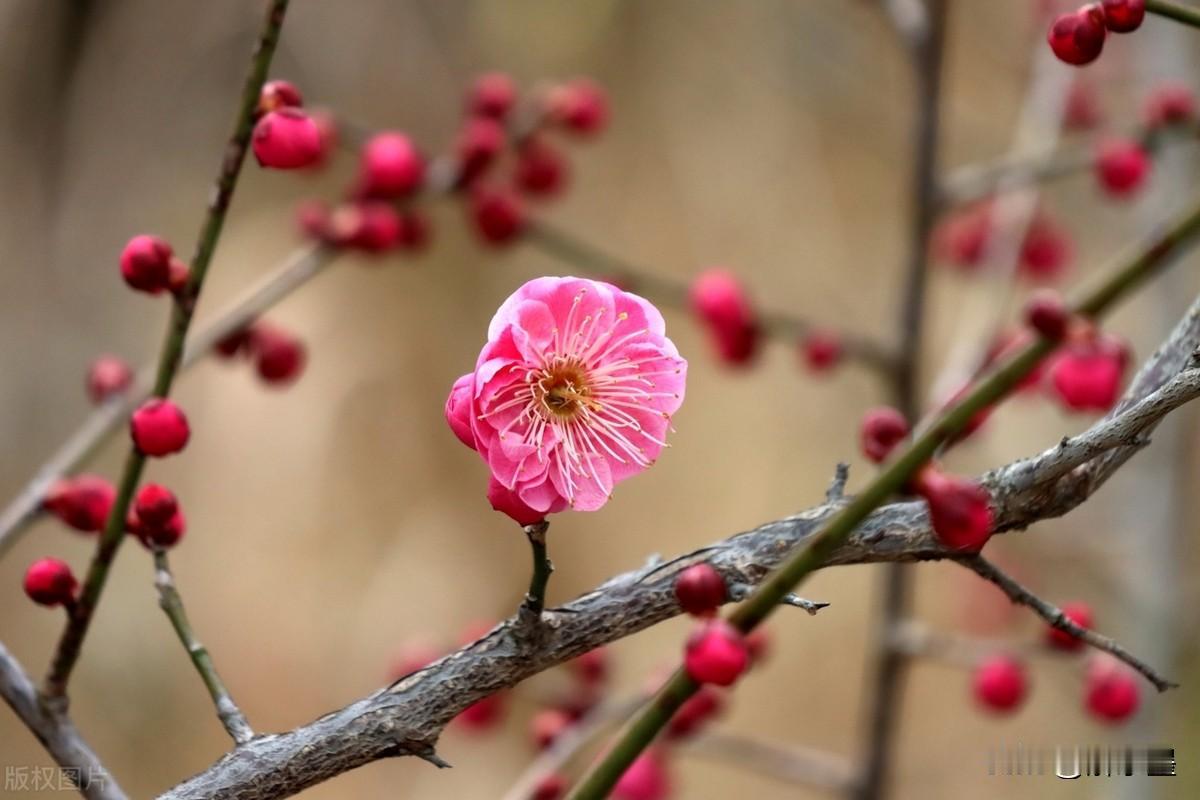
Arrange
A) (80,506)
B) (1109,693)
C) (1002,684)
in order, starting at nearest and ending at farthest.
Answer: (80,506) < (1109,693) < (1002,684)

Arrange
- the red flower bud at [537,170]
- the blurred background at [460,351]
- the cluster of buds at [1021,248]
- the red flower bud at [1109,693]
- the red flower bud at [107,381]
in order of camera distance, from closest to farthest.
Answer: the red flower bud at [107,381] → the red flower bud at [1109,693] → the red flower bud at [537,170] → the cluster of buds at [1021,248] → the blurred background at [460,351]

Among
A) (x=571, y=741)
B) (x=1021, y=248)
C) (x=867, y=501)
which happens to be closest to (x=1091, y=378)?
(x=867, y=501)

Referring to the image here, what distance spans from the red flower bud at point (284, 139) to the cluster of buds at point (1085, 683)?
55cm

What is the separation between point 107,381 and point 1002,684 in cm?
82

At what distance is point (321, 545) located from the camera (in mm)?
2393

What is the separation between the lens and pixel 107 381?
900 mm

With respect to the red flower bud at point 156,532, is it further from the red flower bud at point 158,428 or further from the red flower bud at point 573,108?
the red flower bud at point 573,108

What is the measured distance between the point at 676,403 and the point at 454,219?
229 centimetres

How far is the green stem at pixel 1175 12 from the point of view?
528mm

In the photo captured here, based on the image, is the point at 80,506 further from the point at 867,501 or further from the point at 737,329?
the point at 737,329

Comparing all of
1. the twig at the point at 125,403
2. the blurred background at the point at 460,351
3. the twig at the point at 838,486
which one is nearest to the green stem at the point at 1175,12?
the twig at the point at 838,486

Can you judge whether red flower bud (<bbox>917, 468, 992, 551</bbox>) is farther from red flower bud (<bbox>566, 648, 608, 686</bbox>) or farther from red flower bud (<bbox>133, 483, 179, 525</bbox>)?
red flower bud (<bbox>566, 648, 608, 686</bbox>)

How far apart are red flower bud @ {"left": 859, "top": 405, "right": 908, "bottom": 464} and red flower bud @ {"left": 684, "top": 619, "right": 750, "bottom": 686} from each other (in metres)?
0.18

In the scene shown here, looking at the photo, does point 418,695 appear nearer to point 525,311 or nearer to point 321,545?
point 525,311
